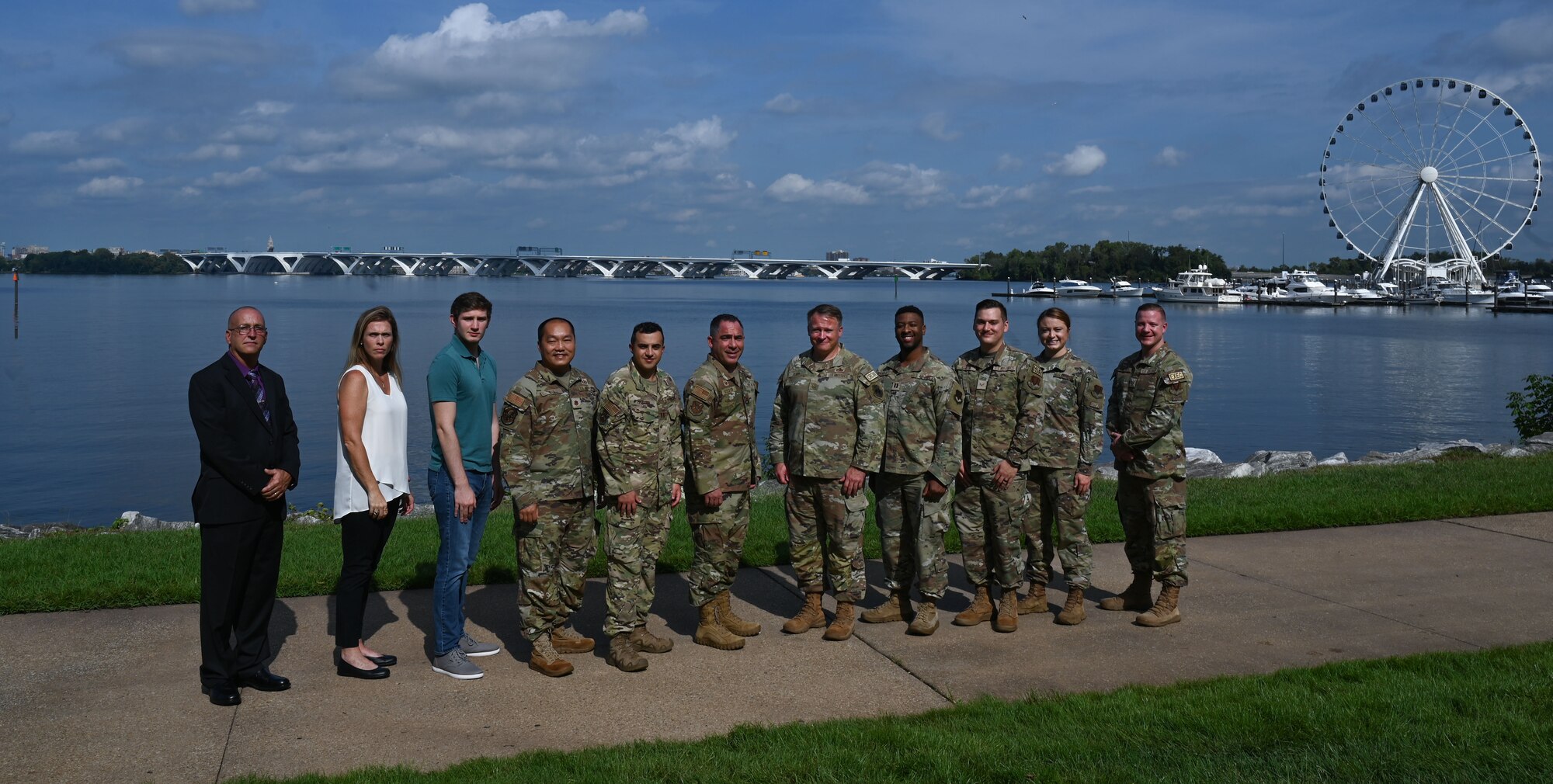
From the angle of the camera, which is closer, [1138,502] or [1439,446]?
[1138,502]

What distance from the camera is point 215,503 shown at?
5.58 m

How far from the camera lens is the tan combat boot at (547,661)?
19.8 ft

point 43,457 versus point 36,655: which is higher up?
point 36,655

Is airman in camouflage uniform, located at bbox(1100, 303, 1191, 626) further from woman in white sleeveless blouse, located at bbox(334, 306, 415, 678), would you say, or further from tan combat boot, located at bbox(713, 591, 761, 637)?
woman in white sleeveless blouse, located at bbox(334, 306, 415, 678)

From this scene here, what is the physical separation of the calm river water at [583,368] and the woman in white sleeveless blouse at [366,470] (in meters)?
12.4

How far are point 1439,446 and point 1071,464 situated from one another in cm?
1516

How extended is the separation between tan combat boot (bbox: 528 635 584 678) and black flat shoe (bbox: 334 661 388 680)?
757mm

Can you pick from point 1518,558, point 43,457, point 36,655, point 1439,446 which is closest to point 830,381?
point 36,655

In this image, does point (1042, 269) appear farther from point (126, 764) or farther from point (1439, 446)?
point (126, 764)

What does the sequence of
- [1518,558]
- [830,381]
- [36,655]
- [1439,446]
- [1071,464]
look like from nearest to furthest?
[36,655], [830,381], [1071,464], [1518,558], [1439,446]

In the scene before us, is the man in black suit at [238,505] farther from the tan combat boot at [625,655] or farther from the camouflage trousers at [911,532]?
the camouflage trousers at [911,532]

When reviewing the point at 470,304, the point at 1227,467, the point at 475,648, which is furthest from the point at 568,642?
the point at 1227,467

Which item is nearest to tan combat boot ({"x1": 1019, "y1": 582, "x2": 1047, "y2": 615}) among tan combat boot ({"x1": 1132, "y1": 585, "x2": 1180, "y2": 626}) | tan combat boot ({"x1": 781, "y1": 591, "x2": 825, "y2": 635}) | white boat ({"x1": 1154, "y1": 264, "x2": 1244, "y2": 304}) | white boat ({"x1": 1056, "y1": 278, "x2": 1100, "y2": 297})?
tan combat boot ({"x1": 1132, "y1": 585, "x2": 1180, "y2": 626})

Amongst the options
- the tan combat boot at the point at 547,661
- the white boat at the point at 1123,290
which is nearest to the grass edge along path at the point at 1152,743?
the tan combat boot at the point at 547,661
